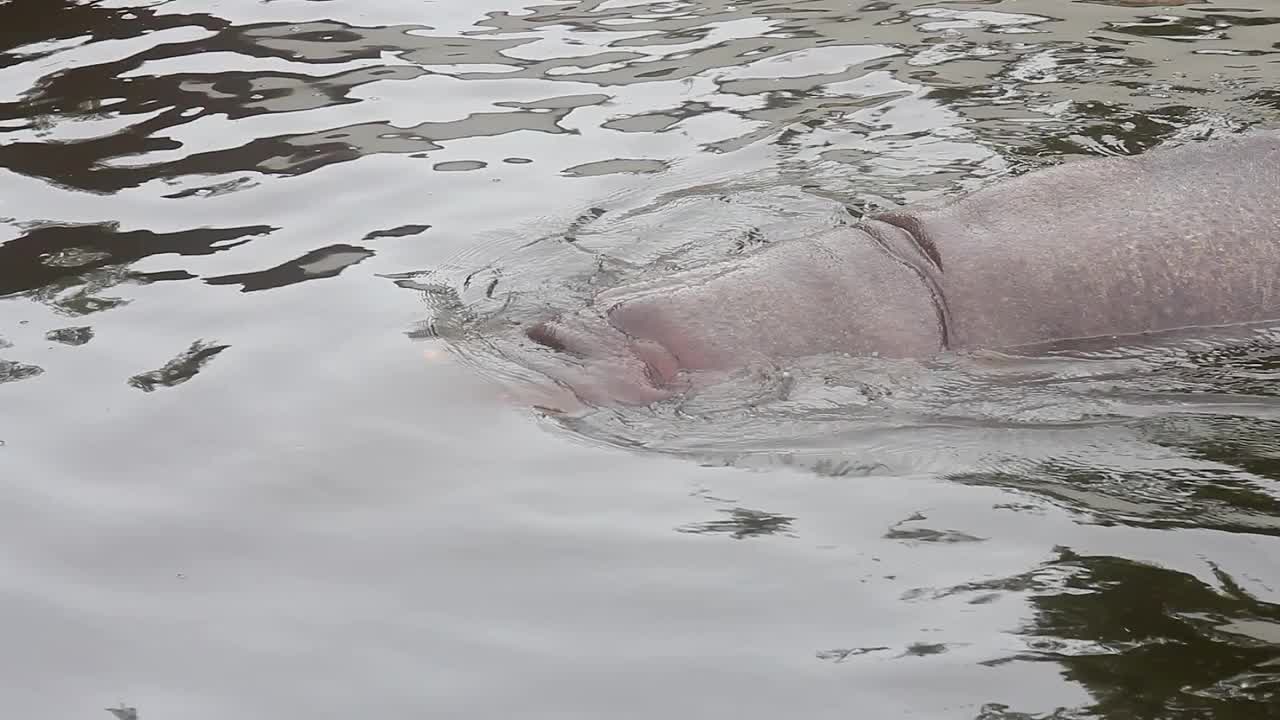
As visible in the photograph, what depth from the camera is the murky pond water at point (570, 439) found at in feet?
12.2

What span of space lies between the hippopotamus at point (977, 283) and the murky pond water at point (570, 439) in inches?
5.8

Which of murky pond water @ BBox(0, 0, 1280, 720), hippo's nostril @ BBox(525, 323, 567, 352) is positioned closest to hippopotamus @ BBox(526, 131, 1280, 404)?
hippo's nostril @ BBox(525, 323, 567, 352)

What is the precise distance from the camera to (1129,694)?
11.4 feet

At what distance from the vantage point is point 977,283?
5.51 meters

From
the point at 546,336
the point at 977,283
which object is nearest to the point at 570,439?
the point at 546,336

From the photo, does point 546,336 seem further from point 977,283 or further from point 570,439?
point 977,283

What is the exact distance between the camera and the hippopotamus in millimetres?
5301

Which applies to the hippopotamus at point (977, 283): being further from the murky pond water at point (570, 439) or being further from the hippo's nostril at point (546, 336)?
the murky pond water at point (570, 439)

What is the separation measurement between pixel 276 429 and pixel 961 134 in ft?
13.6

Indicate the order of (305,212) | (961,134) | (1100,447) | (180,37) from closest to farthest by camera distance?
(1100,447), (305,212), (961,134), (180,37)

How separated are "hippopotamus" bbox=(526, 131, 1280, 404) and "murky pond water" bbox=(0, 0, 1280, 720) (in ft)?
0.48

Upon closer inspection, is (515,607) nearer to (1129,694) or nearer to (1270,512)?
(1129,694)

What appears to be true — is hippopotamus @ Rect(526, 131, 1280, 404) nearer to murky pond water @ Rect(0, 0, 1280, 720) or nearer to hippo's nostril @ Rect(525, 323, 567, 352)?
hippo's nostril @ Rect(525, 323, 567, 352)

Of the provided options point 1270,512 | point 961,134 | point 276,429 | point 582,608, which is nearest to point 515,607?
point 582,608
